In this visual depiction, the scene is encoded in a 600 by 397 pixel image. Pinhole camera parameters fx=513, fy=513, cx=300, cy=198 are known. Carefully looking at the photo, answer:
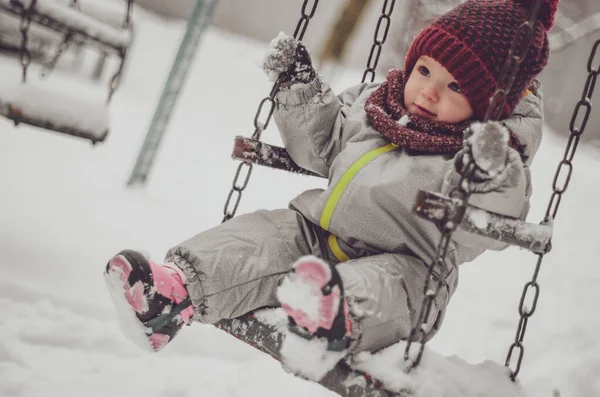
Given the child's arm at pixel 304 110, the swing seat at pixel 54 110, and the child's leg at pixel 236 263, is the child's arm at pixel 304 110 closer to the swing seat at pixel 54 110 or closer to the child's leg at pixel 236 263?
the child's leg at pixel 236 263

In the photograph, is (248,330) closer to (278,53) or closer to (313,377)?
(313,377)

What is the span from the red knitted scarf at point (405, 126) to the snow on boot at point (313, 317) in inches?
24.5

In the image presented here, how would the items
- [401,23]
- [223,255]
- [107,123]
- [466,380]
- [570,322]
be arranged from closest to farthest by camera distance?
[466,380] → [223,255] → [107,123] → [570,322] → [401,23]

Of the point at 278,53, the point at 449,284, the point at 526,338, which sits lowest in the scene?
the point at 526,338

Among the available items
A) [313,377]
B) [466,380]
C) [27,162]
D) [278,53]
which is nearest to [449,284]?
[466,380]

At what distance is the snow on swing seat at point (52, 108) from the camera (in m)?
1.78

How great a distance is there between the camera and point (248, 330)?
1305 millimetres

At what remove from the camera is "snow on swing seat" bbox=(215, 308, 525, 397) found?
3.80 feet

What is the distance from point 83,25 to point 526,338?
278cm

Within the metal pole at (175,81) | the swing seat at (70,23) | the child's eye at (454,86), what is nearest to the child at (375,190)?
the child's eye at (454,86)

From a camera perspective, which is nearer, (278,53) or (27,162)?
(278,53)

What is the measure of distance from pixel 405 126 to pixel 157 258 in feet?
5.41

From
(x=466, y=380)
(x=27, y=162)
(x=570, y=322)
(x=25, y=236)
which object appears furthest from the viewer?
(x=27, y=162)

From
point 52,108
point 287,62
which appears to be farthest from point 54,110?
point 287,62
